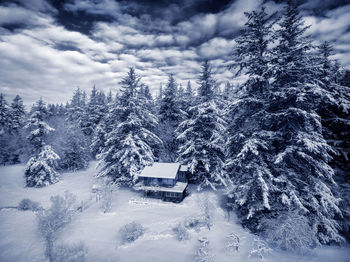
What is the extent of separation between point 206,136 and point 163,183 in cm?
842

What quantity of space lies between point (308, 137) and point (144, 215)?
16046mm

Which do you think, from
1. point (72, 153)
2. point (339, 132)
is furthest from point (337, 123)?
point (72, 153)

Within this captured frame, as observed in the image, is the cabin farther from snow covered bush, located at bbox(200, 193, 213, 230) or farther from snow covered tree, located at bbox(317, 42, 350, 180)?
snow covered tree, located at bbox(317, 42, 350, 180)

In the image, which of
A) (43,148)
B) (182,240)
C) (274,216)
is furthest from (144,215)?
(43,148)

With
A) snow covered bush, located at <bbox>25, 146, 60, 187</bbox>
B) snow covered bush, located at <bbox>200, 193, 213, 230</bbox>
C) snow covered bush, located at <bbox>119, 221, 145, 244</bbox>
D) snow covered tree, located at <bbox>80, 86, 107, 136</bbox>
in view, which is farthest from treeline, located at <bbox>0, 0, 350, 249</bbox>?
snow covered tree, located at <bbox>80, 86, 107, 136</bbox>

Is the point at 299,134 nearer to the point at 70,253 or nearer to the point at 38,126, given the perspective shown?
the point at 70,253

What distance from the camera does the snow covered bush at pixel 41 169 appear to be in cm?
2694

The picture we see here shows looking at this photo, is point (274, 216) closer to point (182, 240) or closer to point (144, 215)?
point (182, 240)

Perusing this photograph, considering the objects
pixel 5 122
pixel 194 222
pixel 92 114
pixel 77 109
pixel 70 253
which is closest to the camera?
pixel 70 253

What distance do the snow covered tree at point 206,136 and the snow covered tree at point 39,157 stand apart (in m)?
22.9

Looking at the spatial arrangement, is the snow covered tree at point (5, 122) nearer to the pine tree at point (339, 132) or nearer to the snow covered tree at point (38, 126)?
the snow covered tree at point (38, 126)

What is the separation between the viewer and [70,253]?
12.2 m

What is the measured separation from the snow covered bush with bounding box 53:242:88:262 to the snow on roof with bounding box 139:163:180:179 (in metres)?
10.0

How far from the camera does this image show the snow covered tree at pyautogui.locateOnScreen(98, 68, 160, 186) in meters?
22.9
